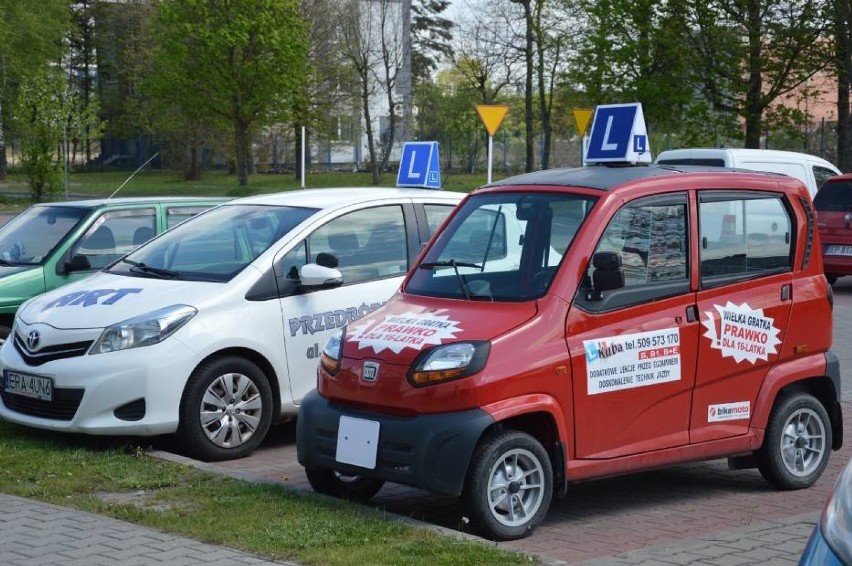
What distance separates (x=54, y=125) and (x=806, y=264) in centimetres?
2741

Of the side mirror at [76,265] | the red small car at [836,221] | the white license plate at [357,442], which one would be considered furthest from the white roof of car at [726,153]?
the white license plate at [357,442]

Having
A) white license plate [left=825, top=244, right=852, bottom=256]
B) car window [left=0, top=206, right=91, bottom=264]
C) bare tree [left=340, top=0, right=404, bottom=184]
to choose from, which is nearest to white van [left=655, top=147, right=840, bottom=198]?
white license plate [left=825, top=244, right=852, bottom=256]

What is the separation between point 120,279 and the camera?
883cm

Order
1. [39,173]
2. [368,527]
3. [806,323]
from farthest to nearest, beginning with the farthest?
[39,173] → [806,323] → [368,527]

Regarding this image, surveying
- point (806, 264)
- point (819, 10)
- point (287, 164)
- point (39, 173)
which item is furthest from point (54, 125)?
point (287, 164)

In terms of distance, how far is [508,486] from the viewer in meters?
6.19

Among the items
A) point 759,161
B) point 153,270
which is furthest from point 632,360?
point 759,161

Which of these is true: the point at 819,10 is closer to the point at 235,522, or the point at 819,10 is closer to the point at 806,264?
the point at 806,264

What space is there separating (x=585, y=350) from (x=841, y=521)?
3.96m

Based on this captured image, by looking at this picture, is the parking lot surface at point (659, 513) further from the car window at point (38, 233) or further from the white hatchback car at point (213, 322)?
the car window at point (38, 233)

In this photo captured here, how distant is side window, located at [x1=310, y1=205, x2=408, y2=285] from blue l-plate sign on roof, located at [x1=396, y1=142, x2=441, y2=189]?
3.26 ft

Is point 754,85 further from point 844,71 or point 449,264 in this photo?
point 449,264

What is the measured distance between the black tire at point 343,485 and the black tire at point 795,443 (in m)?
2.28

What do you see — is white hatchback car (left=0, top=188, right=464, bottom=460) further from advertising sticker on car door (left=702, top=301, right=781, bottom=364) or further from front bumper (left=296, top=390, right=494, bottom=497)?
advertising sticker on car door (left=702, top=301, right=781, bottom=364)
